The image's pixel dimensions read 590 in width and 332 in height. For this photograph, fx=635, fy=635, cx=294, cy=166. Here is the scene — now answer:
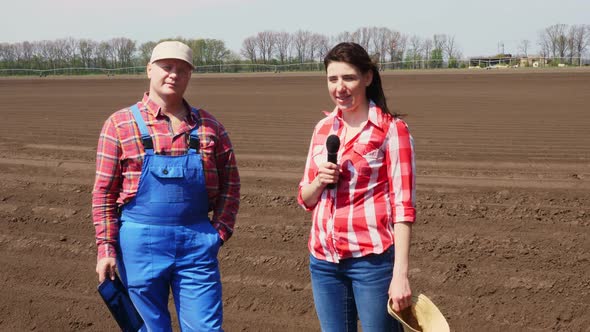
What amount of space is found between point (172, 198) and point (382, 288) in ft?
3.52

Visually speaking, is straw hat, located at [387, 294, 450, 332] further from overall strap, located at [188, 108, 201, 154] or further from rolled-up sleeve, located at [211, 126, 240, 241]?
overall strap, located at [188, 108, 201, 154]

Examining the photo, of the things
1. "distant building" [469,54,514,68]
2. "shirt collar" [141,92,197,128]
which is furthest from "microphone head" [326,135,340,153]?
"distant building" [469,54,514,68]

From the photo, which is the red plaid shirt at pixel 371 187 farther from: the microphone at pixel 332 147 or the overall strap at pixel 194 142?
the overall strap at pixel 194 142

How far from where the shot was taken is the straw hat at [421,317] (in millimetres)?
2568

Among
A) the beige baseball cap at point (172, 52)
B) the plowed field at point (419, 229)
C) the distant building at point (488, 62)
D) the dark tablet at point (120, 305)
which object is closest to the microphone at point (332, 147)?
the beige baseball cap at point (172, 52)

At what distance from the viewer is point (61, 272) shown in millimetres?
5746

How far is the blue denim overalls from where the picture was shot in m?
3.00

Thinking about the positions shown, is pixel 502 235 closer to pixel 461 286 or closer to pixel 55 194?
pixel 461 286

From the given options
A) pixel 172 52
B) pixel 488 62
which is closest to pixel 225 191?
pixel 172 52

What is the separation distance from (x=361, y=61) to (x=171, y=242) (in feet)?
4.07

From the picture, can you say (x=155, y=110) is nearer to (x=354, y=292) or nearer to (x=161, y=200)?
(x=161, y=200)

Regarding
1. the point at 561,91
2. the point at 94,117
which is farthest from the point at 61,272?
the point at 561,91

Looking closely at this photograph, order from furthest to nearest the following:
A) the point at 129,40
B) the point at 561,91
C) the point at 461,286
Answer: the point at 129,40, the point at 561,91, the point at 461,286

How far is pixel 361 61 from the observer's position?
2.68 meters
